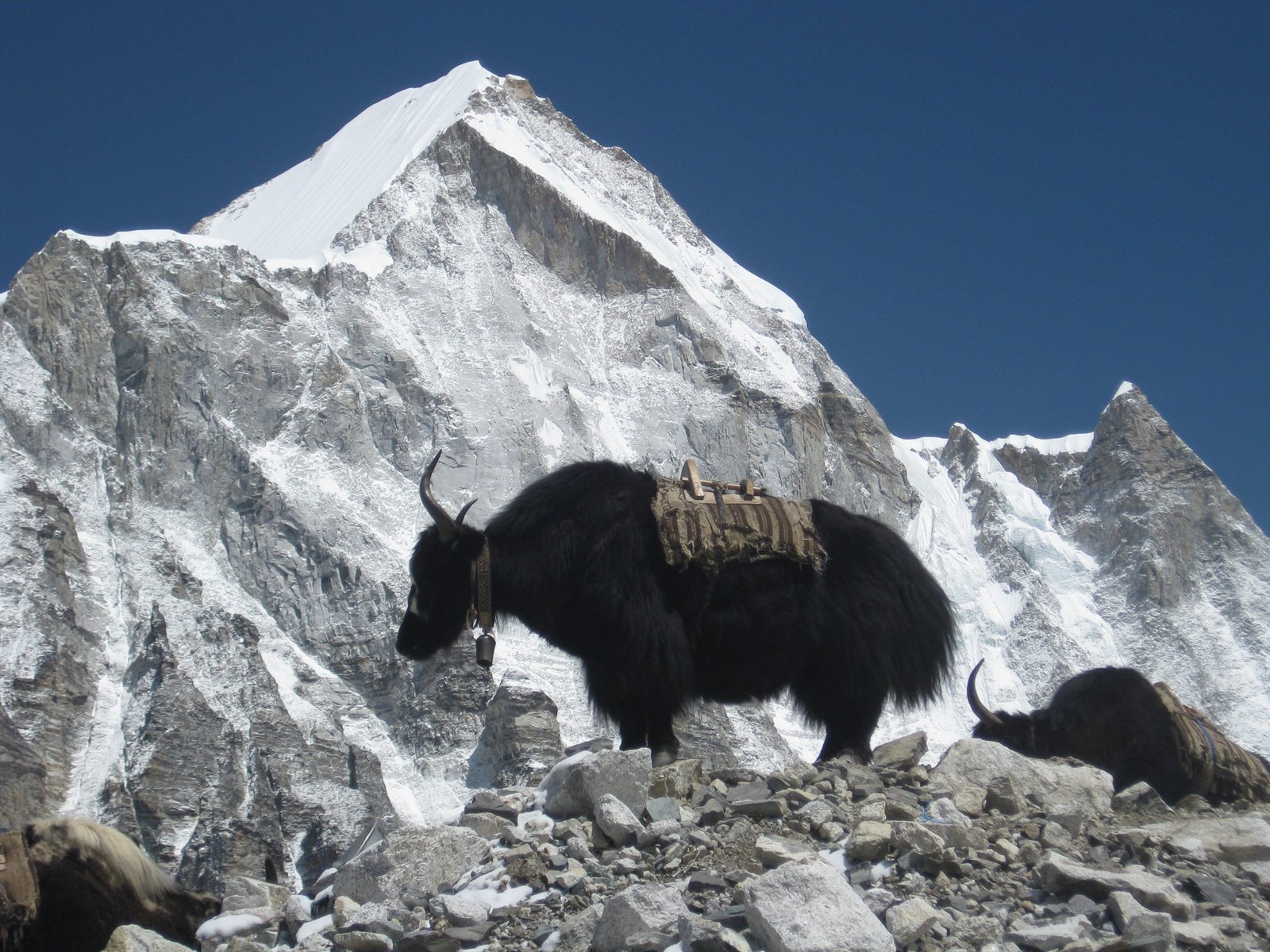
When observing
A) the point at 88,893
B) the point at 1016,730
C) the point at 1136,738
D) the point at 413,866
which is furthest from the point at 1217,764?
the point at 88,893

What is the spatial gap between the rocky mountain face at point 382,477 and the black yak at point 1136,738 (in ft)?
123

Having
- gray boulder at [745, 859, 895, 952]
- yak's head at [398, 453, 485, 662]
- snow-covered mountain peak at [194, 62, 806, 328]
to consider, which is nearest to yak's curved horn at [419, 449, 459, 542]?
yak's head at [398, 453, 485, 662]

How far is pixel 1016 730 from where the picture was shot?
1011cm

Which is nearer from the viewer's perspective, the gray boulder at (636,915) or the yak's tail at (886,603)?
the gray boulder at (636,915)

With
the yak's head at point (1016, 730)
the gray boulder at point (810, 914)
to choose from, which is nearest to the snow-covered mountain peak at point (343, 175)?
the yak's head at point (1016, 730)

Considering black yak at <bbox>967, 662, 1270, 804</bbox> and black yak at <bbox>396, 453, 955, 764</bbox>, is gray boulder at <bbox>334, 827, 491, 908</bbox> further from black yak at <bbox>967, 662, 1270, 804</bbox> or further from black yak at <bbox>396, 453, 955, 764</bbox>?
black yak at <bbox>967, 662, 1270, 804</bbox>

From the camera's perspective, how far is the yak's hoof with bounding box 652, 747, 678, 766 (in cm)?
741

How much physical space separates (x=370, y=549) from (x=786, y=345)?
113 ft

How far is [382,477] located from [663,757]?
66.4 m

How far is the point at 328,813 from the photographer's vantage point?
59250 millimetres

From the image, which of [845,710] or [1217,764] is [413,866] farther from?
[1217,764]

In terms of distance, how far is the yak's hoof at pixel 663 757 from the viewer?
24.3ft

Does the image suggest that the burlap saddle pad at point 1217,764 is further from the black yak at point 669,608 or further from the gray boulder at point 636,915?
the gray boulder at point 636,915

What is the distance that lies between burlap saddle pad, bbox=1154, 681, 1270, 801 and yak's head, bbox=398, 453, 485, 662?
4.48m
